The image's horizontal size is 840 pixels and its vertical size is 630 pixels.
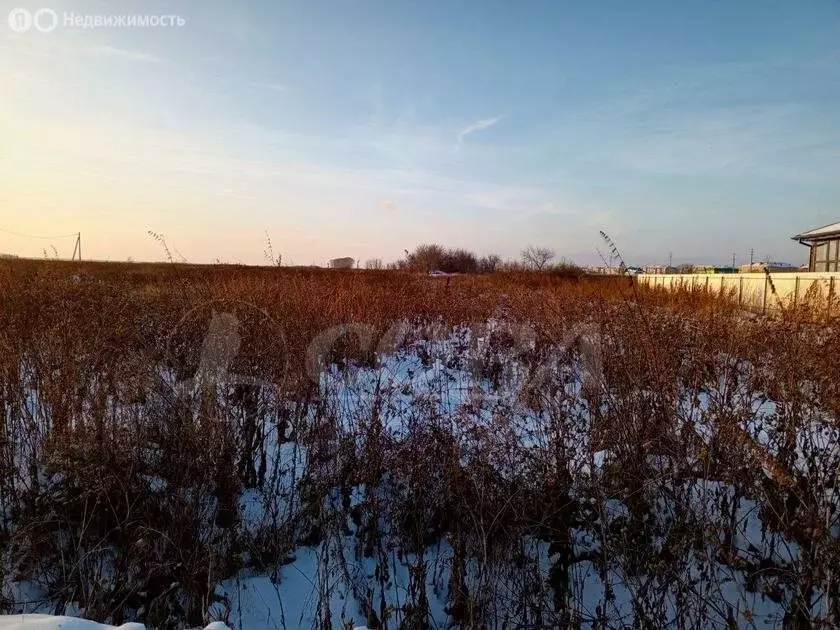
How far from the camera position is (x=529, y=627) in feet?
7.61

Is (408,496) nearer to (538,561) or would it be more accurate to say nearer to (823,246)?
(538,561)

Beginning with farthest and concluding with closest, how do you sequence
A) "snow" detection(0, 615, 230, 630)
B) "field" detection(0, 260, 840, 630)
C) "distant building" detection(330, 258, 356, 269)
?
"distant building" detection(330, 258, 356, 269)
"field" detection(0, 260, 840, 630)
"snow" detection(0, 615, 230, 630)

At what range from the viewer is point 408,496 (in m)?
2.92

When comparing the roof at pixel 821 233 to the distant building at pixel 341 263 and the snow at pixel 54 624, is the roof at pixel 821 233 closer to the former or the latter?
the distant building at pixel 341 263

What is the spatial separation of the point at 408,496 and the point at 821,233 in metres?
25.0

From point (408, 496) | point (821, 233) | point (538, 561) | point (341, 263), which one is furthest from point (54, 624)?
point (821, 233)

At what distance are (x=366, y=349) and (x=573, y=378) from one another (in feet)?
8.10

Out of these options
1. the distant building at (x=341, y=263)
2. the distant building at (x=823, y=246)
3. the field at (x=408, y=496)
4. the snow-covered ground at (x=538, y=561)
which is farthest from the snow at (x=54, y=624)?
the distant building at (x=823, y=246)

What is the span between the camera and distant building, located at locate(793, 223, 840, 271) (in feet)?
68.0

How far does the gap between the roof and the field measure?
2229 cm

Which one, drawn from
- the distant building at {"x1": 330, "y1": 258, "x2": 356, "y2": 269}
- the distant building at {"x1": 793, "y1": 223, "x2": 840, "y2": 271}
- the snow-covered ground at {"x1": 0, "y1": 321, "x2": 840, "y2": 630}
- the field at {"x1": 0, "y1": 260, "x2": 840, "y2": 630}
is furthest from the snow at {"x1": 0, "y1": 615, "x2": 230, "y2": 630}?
the distant building at {"x1": 793, "y1": 223, "x2": 840, "y2": 271}

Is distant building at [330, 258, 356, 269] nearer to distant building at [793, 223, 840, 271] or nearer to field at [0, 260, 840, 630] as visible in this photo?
field at [0, 260, 840, 630]

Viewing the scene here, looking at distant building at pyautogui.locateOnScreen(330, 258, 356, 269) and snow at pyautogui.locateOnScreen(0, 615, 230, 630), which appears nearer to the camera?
snow at pyautogui.locateOnScreen(0, 615, 230, 630)

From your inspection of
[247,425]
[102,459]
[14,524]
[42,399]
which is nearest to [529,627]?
[247,425]
